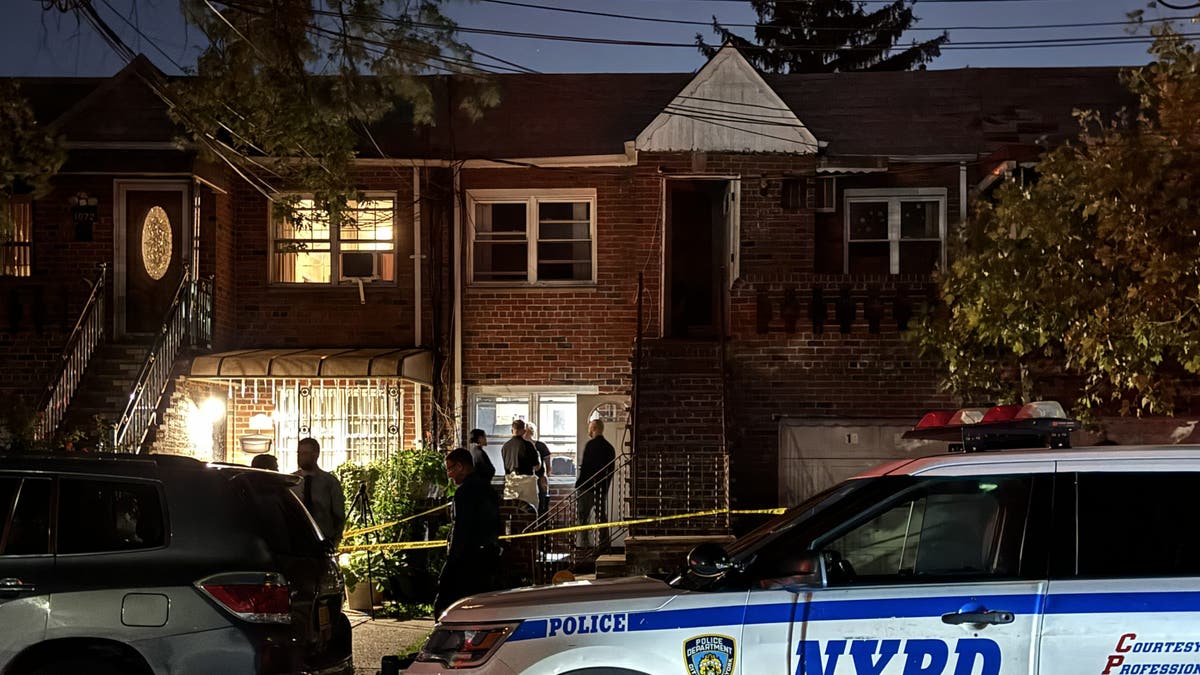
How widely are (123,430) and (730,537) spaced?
6.58m

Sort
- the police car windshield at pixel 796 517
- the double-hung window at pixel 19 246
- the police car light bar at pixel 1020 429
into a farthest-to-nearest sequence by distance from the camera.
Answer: the double-hung window at pixel 19 246 → the police car light bar at pixel 1020 429 → the police car windshield at pixel 796 517

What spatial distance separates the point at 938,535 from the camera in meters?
5.62

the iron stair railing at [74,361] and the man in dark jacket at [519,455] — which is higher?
the iron stair railing at [74,361]

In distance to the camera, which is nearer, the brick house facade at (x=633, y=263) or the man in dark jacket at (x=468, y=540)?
the man in dark jacket at (x=468, y=540)

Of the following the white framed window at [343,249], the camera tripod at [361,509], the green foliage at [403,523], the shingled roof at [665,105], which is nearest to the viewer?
the green foliage at [403,523]

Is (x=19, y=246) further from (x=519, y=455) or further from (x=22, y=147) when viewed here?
(x=519, y=455)

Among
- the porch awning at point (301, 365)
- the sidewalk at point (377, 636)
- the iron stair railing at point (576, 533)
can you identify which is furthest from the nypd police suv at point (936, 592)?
the porch awning at point (301, 365)

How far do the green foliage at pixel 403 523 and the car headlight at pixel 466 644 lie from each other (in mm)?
7875

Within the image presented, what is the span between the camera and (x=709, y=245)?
19.1 metres

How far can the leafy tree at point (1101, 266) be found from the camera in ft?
38.3

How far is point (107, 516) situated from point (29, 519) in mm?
372

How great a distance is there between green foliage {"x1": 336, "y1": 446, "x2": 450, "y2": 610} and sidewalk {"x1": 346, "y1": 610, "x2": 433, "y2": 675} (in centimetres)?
46

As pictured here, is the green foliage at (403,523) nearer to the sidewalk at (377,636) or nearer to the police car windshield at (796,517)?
the sidewalk at (377,636)

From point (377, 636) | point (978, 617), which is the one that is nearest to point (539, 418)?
point (377, 636)
